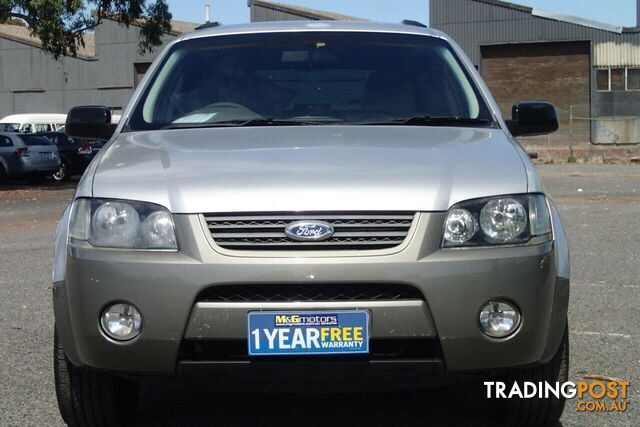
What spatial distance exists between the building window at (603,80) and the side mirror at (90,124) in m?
40.7

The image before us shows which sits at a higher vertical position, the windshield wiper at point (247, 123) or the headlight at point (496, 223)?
the windshield wiper at point (247, 123)

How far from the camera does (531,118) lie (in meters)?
5.29

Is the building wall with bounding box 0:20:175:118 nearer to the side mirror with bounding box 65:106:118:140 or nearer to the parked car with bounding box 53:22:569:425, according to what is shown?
the side mirror with bounding box 65:106:118:140

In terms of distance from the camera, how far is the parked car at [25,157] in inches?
1054

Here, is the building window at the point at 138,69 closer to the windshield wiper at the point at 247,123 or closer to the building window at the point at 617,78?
the building window at the point at 617,78

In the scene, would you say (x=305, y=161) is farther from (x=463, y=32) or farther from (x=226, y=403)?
(x=463, y=32)

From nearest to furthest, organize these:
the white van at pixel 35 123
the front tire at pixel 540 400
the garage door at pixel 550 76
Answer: the front tire at pixel 540 400 → the white van at pixel 35 123 → the garage door at pixel 550 76


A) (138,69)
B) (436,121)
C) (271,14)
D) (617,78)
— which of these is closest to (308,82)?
(436,121)

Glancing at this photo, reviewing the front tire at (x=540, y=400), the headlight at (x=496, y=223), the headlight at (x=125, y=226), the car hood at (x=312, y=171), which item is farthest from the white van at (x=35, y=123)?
the headlight at (x=496, y=223)

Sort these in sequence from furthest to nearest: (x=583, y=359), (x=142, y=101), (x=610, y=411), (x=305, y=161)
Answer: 1. (x=583, y=359)
2. (x=142, y=101)
3. (x=610, y=411)
4. (x=305, y=161)

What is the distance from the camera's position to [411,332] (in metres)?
3.59

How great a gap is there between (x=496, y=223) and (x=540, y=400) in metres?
0.76

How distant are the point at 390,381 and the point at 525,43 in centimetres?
4230

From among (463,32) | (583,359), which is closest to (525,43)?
(463,32)
